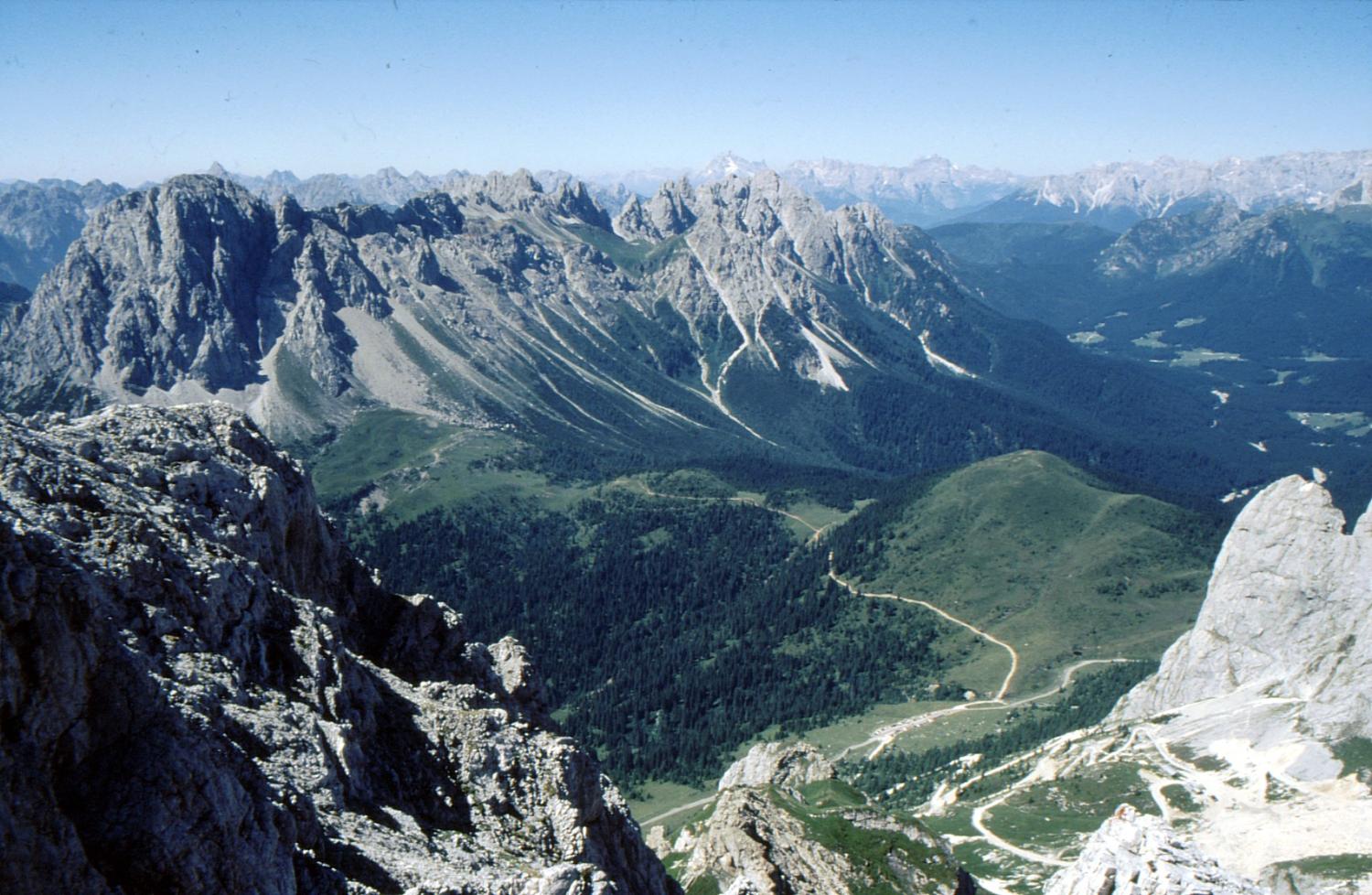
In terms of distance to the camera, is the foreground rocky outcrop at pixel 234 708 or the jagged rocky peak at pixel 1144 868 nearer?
the foreground rocky outcrop at pixel 234 708

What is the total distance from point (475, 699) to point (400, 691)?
3.74 meters

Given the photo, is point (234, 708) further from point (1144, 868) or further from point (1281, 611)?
point (1281, 611)

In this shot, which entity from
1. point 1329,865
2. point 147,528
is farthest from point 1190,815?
point 147,528

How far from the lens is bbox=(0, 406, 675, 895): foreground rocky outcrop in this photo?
2312 cm

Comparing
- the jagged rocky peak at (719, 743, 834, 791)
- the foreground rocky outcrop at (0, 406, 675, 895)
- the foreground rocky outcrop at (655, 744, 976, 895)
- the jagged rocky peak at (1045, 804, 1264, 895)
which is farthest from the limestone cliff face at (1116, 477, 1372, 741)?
the foreground rocky outcrop at (0, 406, 675, 895)

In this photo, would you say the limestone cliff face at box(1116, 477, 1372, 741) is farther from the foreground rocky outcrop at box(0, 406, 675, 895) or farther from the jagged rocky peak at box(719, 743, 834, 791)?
the foreground rocky outcrop at box(0, 406, 675, 895)

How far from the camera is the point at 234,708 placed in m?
33.8

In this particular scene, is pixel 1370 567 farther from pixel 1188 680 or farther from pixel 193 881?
pixel 193 881

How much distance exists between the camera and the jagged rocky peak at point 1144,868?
32.6m

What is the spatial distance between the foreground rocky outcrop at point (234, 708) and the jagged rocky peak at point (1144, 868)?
59.8 feet

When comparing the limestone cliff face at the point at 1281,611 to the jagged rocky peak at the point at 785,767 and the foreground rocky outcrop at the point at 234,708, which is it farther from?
the foreground rocky outcrop at the point at 234,708

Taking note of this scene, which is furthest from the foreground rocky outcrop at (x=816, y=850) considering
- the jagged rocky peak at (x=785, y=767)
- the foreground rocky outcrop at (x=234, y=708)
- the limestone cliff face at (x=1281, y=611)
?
the limestone cliff face at (x=1281, y=611)

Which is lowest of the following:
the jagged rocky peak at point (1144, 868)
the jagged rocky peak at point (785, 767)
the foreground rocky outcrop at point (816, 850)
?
the jagged rocky peak at point (785, 767)

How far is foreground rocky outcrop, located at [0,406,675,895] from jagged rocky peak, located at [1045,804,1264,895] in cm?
1823
